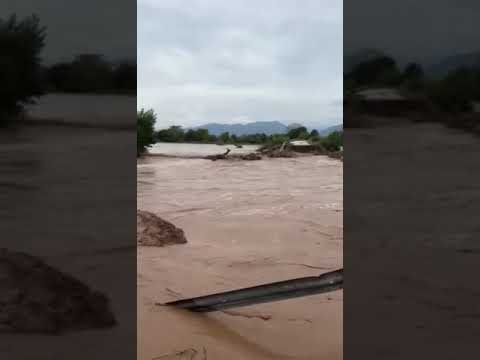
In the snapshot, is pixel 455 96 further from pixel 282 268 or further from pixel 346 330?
pixel 282 268

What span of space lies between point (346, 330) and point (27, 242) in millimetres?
1265

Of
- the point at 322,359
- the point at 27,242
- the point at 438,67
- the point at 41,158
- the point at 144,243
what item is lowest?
the point at 322,359

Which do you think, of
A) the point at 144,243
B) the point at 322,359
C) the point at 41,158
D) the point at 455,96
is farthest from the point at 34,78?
the point at 144,243

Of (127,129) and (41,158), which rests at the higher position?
(127,129)

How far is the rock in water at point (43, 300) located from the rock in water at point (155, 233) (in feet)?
12.1

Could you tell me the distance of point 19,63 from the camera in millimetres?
1723

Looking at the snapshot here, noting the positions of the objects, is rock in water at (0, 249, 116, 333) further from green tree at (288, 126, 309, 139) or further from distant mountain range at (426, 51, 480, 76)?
green tree at (288, 126, 309, 139)

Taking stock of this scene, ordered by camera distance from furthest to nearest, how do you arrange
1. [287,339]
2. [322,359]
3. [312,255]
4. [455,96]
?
[312,255] → [287,339] → [322,359] → [455,96]

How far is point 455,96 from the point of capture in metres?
1.80

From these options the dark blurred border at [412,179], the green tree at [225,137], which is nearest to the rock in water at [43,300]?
the dark blurred border at [412,179]

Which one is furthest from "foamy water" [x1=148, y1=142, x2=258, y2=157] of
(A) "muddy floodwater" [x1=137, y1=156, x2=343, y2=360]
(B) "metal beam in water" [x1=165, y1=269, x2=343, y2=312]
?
(B) "metal beam in water" [x1=165, y1=269, x2=343, y2=312]

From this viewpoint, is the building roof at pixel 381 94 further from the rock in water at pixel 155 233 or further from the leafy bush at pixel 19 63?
the rock in water at pixel 155 233

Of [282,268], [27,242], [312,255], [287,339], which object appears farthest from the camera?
[312,255]

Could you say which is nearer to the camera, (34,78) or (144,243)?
(34,78)
